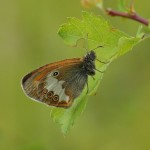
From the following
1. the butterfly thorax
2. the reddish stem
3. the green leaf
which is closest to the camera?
the reddish stem

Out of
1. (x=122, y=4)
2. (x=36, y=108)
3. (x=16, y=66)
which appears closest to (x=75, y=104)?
(x=122, y=4)

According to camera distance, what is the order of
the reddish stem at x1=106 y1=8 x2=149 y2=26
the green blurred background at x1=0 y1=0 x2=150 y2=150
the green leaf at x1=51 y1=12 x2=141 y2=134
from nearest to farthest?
the reddish stem at x1=106 y1=8 x2=149 y2=26, the green leaf at x1=51 y1=12 x2=141 y2=134, the green blurred background at x1=0 y1=0 x2=150 y2=150

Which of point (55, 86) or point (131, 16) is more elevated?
point (131, 16)

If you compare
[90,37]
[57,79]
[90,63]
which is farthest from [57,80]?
[90,37]

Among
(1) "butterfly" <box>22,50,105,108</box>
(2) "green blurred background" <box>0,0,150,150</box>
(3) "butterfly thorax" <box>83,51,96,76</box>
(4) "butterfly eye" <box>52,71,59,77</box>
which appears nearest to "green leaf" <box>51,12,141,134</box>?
(3) "butterfly thorax" <box>83,51,96,76</box>

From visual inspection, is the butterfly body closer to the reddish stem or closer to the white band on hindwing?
the white band on hindwing

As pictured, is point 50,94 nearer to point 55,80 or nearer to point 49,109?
point 55,80

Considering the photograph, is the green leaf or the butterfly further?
the butterfly

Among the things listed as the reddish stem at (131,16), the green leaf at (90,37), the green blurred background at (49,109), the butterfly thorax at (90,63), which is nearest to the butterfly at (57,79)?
the butterfly thorax at (90,63)
